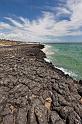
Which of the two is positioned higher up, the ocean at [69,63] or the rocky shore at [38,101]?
the rocky shore at [38,101]

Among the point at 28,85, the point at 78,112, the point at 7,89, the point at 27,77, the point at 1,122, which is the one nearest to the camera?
the point at 1,122

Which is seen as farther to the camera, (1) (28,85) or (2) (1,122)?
(1) (28,85)

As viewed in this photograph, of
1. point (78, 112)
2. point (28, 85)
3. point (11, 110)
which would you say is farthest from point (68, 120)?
point (28, 85)

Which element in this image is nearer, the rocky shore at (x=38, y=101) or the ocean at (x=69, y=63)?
the rocky shore at (x=38, y=101)

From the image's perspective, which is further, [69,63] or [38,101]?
[69,63]

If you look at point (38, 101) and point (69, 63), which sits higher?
point (38, 101)

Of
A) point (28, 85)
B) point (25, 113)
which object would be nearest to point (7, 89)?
point (28, 85)

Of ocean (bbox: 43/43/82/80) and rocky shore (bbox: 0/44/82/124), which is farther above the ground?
rocky shore (bbox: 0/44/82/124)

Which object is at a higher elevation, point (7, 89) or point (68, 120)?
point (7, 89)

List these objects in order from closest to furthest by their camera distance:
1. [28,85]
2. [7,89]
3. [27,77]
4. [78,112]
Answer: [78,112] → [7,89] → [28,85] → [27,77]

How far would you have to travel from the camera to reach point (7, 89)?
46.5ft

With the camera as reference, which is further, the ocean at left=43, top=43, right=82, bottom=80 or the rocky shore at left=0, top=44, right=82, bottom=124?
the ocean at left=43, top=43, right=82, bottom=80

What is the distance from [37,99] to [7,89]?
2.32m

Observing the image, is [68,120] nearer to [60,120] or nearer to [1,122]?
[60,120]
